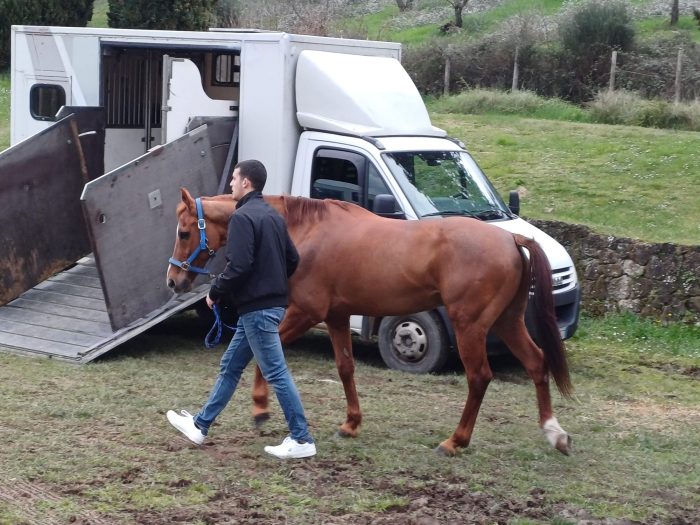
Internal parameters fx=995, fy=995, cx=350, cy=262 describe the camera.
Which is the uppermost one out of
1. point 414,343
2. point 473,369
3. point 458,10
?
point 458,10

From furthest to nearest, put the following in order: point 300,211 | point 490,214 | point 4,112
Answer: point 4,112 < point 490,214 < point 300,211

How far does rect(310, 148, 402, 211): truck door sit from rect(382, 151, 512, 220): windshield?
0.20 meters

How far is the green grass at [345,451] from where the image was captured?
5.37 m

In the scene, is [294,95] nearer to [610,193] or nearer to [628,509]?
[628,509]

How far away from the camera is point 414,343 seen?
9.05m

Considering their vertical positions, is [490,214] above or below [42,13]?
below

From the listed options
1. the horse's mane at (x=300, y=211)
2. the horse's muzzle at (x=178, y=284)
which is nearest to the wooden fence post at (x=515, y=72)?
the horse's mane at (x=300, y=211)

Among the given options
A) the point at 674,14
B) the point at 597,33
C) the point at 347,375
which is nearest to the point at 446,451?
the point at 347,375

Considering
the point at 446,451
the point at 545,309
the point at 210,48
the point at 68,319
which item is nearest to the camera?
the point at 446,451

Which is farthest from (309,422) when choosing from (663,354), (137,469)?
(663,354)

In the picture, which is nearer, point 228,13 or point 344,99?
point 344,99

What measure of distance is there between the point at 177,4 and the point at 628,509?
20.5m

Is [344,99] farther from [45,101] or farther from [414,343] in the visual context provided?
[45,101]

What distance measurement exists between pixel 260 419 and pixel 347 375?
667 mm
